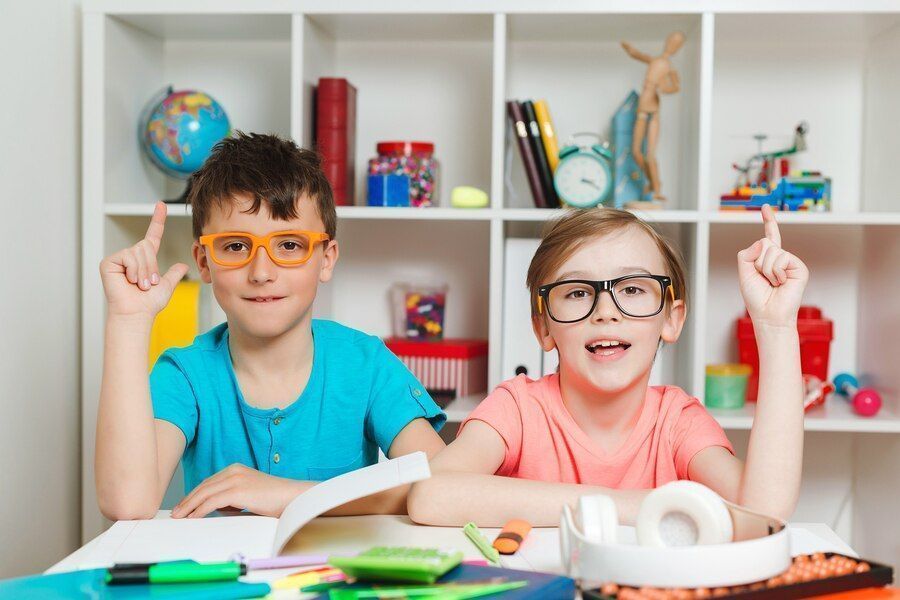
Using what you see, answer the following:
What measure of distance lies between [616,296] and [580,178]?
3.13 feet

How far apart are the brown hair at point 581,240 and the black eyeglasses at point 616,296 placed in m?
0.05

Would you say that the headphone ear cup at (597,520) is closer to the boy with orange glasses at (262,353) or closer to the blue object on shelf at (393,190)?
the boy with orange glasses at (262,353)

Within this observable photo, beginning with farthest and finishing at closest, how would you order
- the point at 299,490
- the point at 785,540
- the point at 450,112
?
the point at 450,112 → the point at 299,490 → the point at 785,540

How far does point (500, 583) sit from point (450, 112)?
1.84 m

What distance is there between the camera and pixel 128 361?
46.0 inches

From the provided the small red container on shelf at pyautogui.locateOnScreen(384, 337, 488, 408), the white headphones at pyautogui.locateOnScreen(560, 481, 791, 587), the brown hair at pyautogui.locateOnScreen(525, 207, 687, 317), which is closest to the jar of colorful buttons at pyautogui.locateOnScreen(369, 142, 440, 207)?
the small red container on shelf at pyautogui.locateOnScreen(384, 337, 488, 408)

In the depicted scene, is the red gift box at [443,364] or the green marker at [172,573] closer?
the green marker at [172,573]

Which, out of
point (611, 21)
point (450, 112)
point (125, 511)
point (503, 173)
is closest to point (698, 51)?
point (611, 21)

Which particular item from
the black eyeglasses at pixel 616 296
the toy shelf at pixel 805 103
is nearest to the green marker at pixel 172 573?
the black eyeglasses at pixel 616 296

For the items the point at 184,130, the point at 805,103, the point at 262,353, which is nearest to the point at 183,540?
the point at 262,353

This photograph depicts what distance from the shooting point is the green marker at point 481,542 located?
0.83 m

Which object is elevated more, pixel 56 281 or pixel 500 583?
pixel 56 281

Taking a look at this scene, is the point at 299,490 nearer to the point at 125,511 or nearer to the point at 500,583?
the point at 125,511

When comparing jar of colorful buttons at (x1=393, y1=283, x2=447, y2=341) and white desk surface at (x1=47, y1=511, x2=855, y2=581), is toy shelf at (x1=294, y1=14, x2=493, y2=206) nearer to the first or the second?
jar of colorful buttons at (x1=393, y1=283, x2=447, y2=341)
